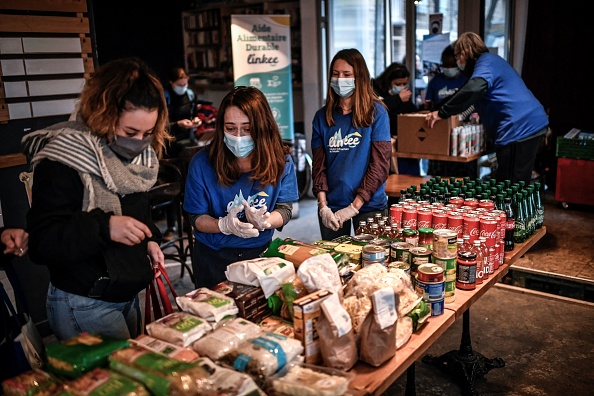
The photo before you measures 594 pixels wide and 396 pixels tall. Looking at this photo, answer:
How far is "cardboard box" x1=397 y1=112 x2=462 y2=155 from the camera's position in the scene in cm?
457

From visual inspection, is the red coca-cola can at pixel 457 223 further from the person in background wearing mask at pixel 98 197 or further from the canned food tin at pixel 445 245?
the person in background wearing mask at pixel 98 197

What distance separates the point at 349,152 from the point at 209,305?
5.06 feet

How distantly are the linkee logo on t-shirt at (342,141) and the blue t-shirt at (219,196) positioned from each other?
25.2 inches

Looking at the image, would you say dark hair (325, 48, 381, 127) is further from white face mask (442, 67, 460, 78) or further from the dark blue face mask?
white face mask (442, 67, 460, 78)

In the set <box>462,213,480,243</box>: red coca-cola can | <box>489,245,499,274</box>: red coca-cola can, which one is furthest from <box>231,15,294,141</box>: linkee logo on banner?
<box>489,245,499,274</box>: red coca-cola can

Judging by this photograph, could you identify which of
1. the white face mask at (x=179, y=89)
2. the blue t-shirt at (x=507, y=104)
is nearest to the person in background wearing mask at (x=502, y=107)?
the blue t-shirt at (x=507, y=104)

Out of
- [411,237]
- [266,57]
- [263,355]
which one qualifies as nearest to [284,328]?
[263,355]

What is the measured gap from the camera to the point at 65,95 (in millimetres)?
3699

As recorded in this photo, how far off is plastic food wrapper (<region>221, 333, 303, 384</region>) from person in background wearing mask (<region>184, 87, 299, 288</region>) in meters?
0.80

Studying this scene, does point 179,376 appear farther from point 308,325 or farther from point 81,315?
point 81,315

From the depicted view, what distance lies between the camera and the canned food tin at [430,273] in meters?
2.00

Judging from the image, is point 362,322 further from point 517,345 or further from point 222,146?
point 517,345

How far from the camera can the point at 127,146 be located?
1737 millimetres

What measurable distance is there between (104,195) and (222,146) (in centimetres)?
78
